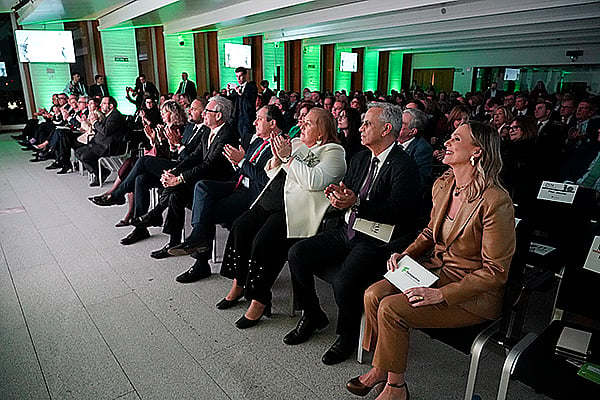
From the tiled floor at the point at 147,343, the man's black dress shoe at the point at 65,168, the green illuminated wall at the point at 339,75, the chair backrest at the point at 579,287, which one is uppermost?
the green illuminated wall at the point at 339,75

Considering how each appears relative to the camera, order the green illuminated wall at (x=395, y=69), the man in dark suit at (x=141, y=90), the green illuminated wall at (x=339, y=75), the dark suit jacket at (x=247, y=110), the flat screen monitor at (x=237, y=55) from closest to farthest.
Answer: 1. the dark suit jacket at (x=247, y=110)
2. the man in dark suit at (x=141, y=90)
3. the flat screen monitor at (x=237, y=55)
4. the green illuminated wall at (x=339, y=75)
5. the green illuminated wall at (x=395, y=69)

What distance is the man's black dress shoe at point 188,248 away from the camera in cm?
288

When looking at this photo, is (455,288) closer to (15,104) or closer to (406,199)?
(406,199)

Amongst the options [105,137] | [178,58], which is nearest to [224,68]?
[178,58]

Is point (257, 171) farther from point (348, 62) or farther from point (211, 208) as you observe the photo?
point (348, 62)

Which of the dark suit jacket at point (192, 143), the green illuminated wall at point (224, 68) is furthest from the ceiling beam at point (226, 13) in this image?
the dark suit jacket at point (192, 143)

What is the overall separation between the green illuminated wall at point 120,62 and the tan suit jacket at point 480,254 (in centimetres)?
1214

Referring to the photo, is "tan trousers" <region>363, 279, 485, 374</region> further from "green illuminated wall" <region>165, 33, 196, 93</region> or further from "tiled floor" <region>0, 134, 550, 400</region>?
"green illuminated wall" <region>165, 33, 196, 93</region>

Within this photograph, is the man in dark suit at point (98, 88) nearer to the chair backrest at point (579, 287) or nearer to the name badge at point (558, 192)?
the name badge at point (558, 192)

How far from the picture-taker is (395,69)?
63.4 feet

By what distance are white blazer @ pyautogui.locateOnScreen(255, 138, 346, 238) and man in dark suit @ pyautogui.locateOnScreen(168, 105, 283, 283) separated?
40 centimetres

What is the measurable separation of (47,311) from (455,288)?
243cm

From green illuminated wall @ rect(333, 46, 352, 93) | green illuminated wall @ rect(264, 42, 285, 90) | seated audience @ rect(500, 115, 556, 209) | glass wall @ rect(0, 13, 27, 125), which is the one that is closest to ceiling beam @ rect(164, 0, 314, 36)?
green illuminated wall @ rect(264, 42, 285, 90)

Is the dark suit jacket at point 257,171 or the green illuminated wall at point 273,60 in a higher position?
the green illuminated wall at point 273,60
